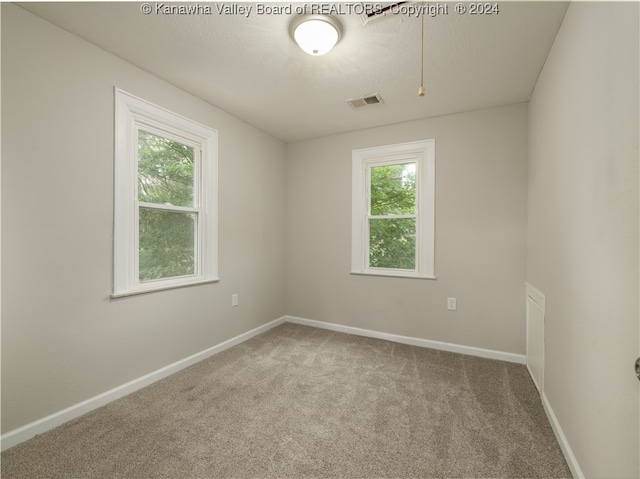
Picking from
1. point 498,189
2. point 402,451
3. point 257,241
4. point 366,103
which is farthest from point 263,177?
point 402,451

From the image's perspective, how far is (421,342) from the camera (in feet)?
10.4

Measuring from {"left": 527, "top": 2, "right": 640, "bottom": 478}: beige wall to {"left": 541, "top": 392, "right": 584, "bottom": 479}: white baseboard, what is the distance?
0.05 meters

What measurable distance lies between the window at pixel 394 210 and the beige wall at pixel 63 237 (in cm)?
197

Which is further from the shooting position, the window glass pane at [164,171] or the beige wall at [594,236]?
the window glass pane at [164,171]

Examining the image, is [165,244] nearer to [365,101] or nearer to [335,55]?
[335,55]

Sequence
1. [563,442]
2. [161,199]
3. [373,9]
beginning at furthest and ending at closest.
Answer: [161,199], [373,9], [563,442]

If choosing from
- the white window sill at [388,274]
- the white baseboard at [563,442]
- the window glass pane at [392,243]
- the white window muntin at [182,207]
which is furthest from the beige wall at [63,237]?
the white baseboard at [563,442]

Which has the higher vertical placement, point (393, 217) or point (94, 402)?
point (393, 217)

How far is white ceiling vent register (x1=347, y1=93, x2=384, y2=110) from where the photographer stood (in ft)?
8.73

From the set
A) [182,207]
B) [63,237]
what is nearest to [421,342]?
[182,207]

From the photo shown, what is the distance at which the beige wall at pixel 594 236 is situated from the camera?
1.01m

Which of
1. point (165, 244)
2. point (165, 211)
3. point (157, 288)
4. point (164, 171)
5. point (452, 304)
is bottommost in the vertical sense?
point (452, 304)

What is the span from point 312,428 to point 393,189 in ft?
8.35

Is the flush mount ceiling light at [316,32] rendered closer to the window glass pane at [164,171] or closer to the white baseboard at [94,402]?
the window glass pane at [164,171]
